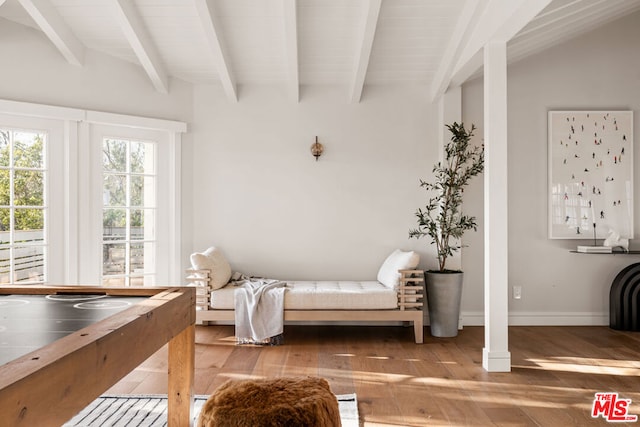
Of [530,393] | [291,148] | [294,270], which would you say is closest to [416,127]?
[291,148]

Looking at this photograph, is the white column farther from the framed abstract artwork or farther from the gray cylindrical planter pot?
the framed abstract artwork

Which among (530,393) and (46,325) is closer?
(46,325)

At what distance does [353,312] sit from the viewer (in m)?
4.53

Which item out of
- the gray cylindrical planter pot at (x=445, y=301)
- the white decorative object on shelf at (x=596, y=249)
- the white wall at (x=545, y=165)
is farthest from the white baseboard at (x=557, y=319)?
the white decorative object on shelf at (x=596, y=249)

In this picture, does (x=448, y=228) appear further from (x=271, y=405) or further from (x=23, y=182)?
(x=23, y=182)

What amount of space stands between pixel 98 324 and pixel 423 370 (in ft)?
8.54

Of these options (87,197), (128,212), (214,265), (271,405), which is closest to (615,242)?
(214,265)

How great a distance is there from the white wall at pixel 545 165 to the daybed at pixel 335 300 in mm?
971

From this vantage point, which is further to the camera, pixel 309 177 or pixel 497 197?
pixel 309 177

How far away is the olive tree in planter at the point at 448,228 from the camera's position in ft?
15.6

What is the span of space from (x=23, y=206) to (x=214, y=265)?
163cm

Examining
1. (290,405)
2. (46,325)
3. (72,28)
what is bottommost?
(290,405)

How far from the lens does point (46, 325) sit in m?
1.81

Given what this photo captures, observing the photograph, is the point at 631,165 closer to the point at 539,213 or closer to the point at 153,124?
the point at 539,213
